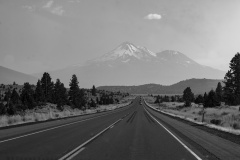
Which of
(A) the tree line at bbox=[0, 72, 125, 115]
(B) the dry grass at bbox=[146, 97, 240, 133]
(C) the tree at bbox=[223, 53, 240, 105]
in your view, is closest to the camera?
(B) the dry grass at bbox=[146, 97, 240, 133]

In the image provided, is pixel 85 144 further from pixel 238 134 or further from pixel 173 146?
pixel 238 134

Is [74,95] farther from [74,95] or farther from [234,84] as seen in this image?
[234,84]

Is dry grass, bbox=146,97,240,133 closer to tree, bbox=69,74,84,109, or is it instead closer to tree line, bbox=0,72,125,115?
tree line, bbox=0,72,125,115

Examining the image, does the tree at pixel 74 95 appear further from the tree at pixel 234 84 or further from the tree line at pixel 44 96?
the tree at pixel 234 84

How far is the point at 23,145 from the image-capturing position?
37.5ft

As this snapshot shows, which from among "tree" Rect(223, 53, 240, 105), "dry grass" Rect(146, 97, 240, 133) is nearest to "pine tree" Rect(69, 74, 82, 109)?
"dry grass" Rect(146, 97, 240, 133)

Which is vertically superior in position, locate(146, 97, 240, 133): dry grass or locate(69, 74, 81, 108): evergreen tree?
locate(69, 74, 81, 108): evergreen tree

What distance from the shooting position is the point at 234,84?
77.6 metres

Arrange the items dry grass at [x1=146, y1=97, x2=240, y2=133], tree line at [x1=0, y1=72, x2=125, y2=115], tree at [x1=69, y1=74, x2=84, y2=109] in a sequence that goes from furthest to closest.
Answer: tree at [x1=69, y1=74, x2=84, y2=109]
tree line at [x1=0, y1=72, x2=125, y2=115]
dry grass at [x1=146, y1=97, x2=240, y2=133]

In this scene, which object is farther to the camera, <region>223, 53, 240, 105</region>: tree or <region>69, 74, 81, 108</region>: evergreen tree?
<region>69, 74, 81, 108</region>: evergreen tree

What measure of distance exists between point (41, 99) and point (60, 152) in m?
61.3

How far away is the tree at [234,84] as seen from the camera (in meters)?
76.2

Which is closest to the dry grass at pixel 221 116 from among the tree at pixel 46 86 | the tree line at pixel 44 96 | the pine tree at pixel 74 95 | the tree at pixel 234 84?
the tree at pixel 234 84

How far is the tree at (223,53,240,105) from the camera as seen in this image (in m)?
76.2
